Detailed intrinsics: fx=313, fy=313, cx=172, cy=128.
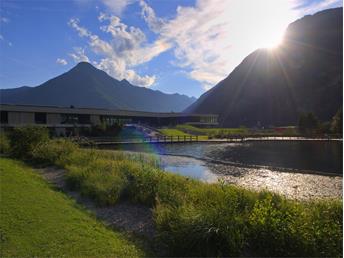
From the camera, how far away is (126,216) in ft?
27.0

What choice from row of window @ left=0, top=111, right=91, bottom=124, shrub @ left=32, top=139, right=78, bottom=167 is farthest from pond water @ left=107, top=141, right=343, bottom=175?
row of window @ left=0, top=111, right=91, bottom=124

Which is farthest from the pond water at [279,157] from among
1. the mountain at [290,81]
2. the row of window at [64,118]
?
the mountain at [290,81]

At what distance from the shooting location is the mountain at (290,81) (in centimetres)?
14125

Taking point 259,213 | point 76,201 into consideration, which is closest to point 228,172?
point 76,201

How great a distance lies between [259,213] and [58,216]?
14.9ft

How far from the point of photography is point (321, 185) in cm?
1575

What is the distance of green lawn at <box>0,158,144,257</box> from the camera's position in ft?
17.6

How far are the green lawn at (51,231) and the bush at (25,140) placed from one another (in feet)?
44.3

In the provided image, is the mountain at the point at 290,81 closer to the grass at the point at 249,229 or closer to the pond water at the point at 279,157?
the pond water at the point at 279,157

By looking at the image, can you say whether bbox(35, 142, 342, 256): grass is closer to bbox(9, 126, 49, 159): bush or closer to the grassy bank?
the grassy bank

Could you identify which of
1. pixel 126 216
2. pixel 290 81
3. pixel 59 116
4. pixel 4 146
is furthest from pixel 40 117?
pixel 290 81

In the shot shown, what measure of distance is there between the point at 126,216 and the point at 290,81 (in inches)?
6377

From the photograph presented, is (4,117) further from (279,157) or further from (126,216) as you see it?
(126,216)

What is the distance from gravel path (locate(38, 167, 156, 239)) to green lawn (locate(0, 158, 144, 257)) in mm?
401
